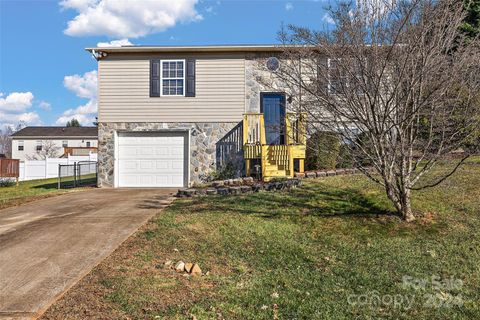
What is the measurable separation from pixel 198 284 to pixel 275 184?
15.9ft

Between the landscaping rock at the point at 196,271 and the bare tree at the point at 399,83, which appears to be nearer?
the landscaping rock at the point at 196,271

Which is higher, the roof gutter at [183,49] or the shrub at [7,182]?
the roof gutter at [183,49]

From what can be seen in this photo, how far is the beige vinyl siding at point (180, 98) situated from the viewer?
12.7m

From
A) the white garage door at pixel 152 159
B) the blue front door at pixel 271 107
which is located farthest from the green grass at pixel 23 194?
the blue front door at pixel 271 107

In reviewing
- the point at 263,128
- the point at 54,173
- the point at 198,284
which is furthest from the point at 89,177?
the point at 198,284

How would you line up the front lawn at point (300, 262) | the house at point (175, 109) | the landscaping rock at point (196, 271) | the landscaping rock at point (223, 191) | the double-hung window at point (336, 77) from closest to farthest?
1. the front lawn at point (300, 262)
2. the landscaping rock at point (196, 271)
3. the double-hung window at point (336, 77)
4. the landscaping rock at point (223, 191)
5. the house at point (175, 109)

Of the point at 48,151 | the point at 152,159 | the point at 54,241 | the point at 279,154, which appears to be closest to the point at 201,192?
the point at 279,154

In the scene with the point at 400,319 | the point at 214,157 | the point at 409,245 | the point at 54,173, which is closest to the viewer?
the point at 400,319

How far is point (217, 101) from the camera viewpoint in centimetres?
1270

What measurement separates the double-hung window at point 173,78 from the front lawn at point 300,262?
19.9ft

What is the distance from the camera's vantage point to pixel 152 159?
1277 cm

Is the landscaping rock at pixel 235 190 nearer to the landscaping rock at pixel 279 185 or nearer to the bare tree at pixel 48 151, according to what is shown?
the landscaping rock at pixel 279 185

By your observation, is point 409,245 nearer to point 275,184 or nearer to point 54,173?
point 275,184

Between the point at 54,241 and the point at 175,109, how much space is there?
7.84 m
